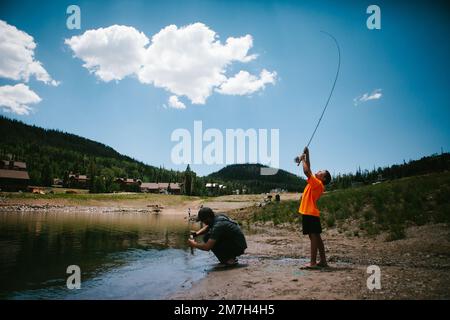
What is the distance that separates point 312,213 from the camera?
25.1ft

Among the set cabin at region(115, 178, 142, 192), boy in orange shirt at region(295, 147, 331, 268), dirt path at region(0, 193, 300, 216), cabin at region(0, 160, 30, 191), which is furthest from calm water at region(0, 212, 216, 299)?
cabin at region(115, 178, 142, 192)

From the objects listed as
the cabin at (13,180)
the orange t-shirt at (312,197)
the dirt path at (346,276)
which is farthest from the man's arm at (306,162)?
the cabin at (13,180)

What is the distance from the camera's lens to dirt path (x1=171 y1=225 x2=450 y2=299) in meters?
5.42

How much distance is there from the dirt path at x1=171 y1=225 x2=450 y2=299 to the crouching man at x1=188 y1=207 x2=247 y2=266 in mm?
613

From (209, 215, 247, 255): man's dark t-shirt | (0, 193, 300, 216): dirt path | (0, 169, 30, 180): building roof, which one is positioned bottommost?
(0, 193, 300, 216): dirt path

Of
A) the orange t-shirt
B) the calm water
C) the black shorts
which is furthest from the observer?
the orange t-shirt

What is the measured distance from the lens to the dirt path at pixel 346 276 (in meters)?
5.42

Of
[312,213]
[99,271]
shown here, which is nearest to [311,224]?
[312,213]

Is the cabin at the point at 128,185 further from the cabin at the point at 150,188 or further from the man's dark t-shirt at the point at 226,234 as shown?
the man's dark t-shirt at the point at 226,234

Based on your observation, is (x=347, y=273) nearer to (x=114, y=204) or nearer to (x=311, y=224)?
(x=311, y=224)

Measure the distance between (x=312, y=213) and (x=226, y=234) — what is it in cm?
253

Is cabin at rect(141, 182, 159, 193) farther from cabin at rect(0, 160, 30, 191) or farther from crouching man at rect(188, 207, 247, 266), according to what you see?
crouching man at rect(188, 207, 247, 266)

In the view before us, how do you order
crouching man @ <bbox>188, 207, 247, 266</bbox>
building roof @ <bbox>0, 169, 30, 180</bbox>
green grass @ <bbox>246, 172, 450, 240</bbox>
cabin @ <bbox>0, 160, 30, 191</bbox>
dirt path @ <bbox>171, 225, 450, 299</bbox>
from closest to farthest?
1. dirt path @ <bbox>171, 225, 450, 299</bbox>
2. crouching man @ <bbox>188, 207, 247, 266</bbox>
3. green grass @ <bbox>246, 172, 450, 240</bbox>
4. cabin @ <bbox>0, 160, 30, 191</bbox>
5. building roof @ <bbox>0, 169, 30, 180</bbox>
